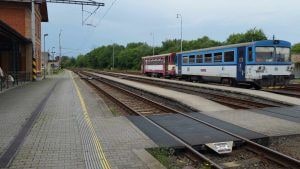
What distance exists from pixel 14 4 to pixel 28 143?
36.2 meters

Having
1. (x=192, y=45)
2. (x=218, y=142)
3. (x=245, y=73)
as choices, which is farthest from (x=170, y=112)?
(x=192, y=45)

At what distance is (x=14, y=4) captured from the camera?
4269cm

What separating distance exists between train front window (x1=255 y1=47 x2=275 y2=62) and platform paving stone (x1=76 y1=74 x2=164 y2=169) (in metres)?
13.5

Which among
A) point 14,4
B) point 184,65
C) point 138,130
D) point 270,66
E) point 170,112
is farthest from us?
point 14,4

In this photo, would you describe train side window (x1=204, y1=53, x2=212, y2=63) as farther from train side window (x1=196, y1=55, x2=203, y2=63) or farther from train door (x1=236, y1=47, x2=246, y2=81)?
train door (x1=236, y1=47, x2=246, y2=81)

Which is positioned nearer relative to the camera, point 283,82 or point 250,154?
point 250,154

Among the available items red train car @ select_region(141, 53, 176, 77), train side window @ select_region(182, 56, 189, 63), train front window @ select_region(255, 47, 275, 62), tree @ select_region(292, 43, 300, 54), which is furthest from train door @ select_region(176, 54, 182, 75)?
tree @ select_region(292, 43, 300, 54)

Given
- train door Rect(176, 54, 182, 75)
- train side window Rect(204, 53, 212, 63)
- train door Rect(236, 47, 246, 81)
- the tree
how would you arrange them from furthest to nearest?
1. the tree
2. train door Rect(176, 54, 182, 75)
3. train side window Rect(204, 53, 212, 63)
4. train door Rect(236, 47, 246, 81)

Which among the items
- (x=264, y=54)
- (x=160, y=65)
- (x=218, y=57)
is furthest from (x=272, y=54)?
(x=160, y=65)

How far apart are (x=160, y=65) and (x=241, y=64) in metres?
24.8

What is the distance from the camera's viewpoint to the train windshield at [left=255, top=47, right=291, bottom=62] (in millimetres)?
25203

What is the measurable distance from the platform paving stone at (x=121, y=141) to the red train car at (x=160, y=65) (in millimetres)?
31295

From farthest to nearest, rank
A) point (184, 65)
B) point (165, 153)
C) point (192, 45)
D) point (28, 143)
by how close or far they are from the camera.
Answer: point (192, 45)
point (184, 65)
point (28, 143)
point (165, 153)

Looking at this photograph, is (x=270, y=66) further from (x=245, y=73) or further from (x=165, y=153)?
(x=165, y=153)
